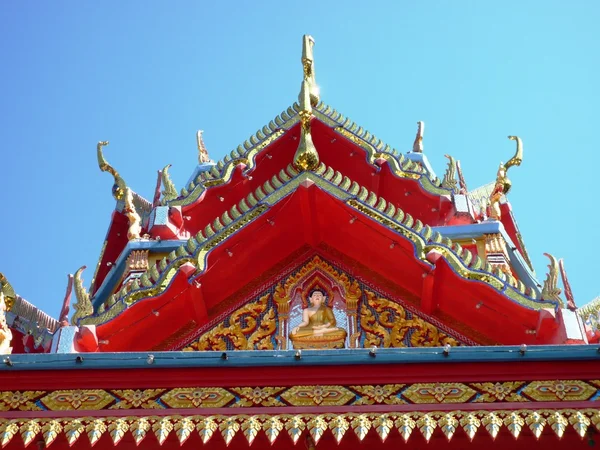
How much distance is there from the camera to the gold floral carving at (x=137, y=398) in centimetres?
750

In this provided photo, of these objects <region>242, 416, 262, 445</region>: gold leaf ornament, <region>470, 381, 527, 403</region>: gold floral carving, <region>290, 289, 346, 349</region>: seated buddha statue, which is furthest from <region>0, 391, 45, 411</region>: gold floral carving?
<region>470, 381, 527, 403</region>: gold floral carving

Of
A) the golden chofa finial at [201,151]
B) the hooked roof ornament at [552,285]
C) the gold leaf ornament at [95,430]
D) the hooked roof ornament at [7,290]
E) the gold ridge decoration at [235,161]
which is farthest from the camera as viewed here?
the golden chofa finial at [201,151]

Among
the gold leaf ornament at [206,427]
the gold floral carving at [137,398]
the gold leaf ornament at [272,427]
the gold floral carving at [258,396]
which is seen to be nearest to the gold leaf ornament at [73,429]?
the gold floral carving at [137,398]

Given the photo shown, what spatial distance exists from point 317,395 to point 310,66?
6136 mm

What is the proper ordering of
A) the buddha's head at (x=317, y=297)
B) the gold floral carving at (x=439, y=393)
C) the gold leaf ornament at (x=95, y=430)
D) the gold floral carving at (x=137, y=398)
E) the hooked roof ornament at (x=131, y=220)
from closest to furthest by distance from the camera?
the gold leaf ornament at (x=95, y=430)
the gold floral carving at (x=439, y=393)
the gold floral carving at (x=137, y=398)
the buddha's head at (x=317, y=297)
the hooked roof ornament at (x=131, y=220)

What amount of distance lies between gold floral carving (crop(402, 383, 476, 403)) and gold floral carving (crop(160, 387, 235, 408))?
1284 millimetres

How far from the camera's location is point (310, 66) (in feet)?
41.8

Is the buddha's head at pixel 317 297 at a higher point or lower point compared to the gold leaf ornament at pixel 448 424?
higher

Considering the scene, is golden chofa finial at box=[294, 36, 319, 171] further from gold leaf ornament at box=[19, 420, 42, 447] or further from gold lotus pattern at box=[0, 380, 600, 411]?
gold leaf ornament at box=[19, 420, 42, 447]

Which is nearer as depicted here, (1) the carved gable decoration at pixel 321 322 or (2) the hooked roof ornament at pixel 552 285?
(2) the hooked roof ornament at pixel 552 285

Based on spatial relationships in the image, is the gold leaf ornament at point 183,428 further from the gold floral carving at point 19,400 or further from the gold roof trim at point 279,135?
the gold roof trim at point 279,135

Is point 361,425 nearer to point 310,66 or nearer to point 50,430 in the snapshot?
point 50,430

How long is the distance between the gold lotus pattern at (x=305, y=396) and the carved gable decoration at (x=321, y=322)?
2162 mm

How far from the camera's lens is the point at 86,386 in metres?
7.64
